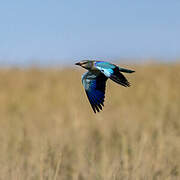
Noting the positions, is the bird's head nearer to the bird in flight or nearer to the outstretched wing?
the bird in flight

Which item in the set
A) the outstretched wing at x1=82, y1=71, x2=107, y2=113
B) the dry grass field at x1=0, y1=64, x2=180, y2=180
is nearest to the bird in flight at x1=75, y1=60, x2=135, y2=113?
the outstretched wing at x1=82, y1=71, x2=107, y2=113

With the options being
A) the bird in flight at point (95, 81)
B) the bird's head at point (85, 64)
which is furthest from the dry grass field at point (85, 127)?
the bird's head at point (85, 64)

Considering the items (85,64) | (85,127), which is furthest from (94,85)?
(85,127)

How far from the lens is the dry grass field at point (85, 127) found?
11.8 feet

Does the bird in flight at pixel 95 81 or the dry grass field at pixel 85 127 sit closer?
the bird in flight at pixel 95 81

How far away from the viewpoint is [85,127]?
5598 millimetres

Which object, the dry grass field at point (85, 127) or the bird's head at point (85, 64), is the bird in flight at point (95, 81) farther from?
the dry grass field at point (85, 127)

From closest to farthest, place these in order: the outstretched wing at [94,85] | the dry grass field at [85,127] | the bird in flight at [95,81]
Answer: the bird in flight at [95,81] < the outstretched wing at [94,85] < the dry grass field at [85,127]

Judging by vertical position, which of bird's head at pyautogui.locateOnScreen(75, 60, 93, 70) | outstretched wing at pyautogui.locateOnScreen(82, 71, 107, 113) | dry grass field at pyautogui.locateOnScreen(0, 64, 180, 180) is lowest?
dry grass field at pyautogui.locateOnScreen(0, 64, 180, 180)

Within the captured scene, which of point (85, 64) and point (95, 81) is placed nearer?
point (85, 64)

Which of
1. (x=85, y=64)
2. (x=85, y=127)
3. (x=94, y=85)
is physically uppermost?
(x=85, y=64)

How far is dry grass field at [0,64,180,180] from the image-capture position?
360 centimetres

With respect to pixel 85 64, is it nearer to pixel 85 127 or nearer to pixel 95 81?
pixel 95 81

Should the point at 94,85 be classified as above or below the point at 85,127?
above
